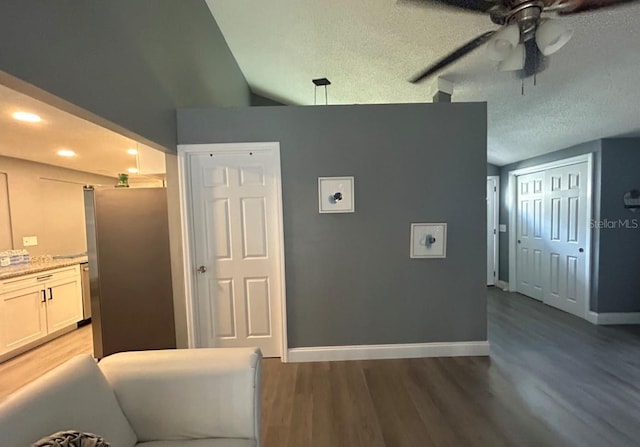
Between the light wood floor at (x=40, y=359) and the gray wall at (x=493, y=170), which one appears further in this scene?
the gray wall at (x=493, y=170)

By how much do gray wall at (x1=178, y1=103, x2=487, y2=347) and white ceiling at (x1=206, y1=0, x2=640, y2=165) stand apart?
0.53 m

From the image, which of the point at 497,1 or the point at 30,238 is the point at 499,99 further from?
the point at 30,238

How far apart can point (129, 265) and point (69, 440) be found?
2.09 metres

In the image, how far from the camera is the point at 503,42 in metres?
1.71

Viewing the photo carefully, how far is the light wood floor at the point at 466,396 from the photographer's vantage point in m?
1.85

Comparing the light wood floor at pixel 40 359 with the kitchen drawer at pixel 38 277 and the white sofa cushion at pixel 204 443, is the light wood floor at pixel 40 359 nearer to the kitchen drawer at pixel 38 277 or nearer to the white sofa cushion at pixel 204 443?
the kitchen drawer at pixel 38 277

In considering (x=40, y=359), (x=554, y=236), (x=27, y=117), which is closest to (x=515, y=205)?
(x=554, y=236)

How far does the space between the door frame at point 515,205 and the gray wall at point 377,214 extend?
2.01 m

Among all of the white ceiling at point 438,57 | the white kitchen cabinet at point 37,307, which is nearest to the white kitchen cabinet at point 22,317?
the white kitchen cabinet at point 37,307

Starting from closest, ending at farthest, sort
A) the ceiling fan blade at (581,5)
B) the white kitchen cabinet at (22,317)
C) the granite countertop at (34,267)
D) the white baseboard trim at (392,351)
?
1. the ceiling fan blade at (581,5)
2. the white baseboard trim at (392,351)
3. the white kitchen cabinet at (22,317)
4. the granite countertop at (34,267)

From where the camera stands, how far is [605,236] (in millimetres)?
3570

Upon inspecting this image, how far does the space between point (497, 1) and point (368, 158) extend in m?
1.39

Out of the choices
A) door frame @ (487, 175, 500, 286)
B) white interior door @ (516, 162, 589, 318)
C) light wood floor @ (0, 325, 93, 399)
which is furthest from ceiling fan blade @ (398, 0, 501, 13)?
door frame @ (487, 175, 500, 286)

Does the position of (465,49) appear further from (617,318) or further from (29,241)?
(29,241)
